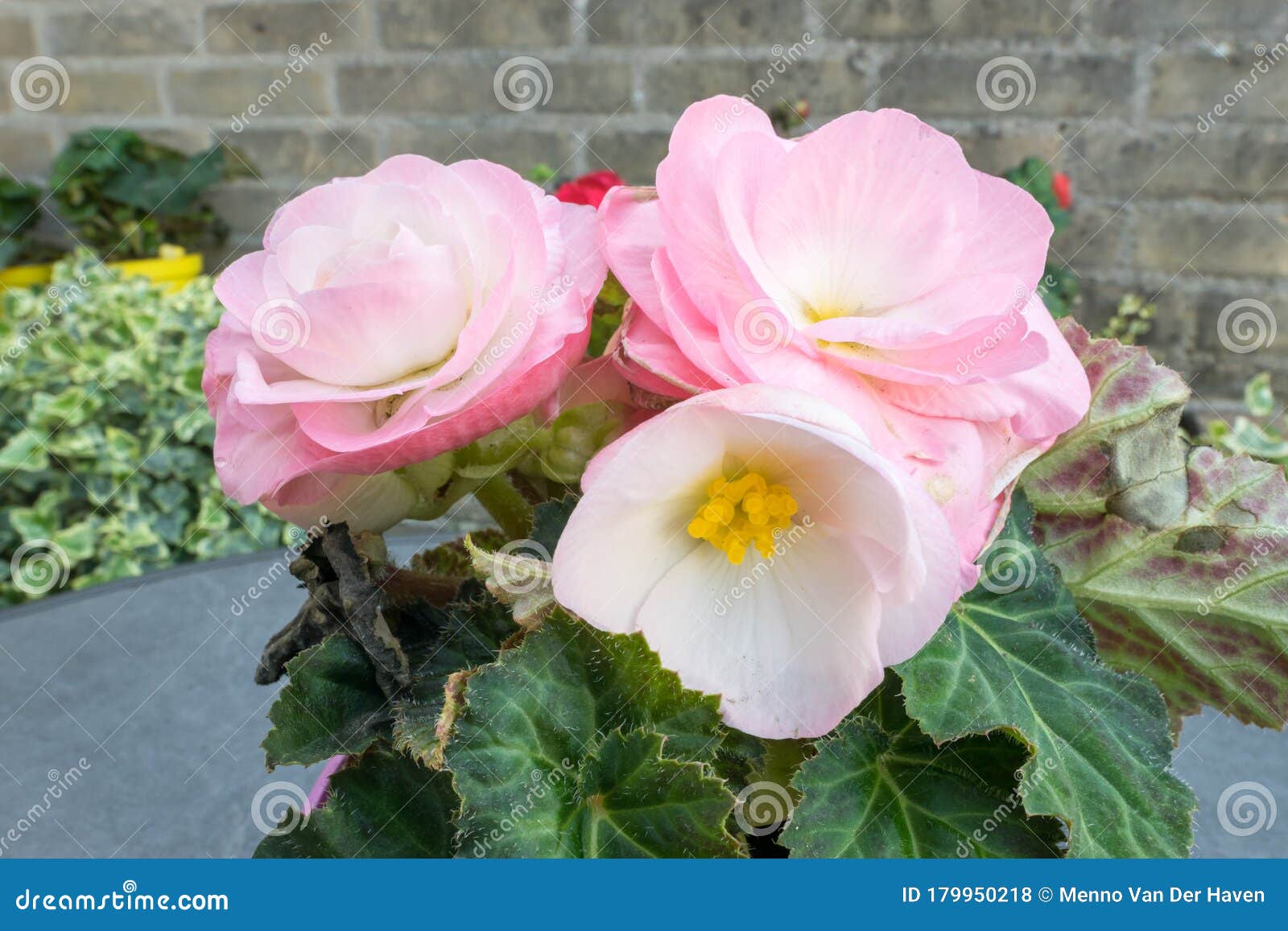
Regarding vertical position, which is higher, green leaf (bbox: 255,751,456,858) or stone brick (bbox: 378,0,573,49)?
green leaf (bbox: 255,751,456,858)

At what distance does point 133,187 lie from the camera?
2234 mm

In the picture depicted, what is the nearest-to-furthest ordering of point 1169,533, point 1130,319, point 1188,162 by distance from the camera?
point 1169,533 < point 1188,162 < point 1130,319

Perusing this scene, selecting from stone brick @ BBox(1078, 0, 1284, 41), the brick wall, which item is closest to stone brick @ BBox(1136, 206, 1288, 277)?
the brick wall

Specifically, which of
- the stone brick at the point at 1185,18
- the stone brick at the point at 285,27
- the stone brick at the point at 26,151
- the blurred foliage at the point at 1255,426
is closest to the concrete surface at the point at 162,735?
the blurred foliage at the point at 1255,426

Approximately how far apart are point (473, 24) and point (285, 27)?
39cm

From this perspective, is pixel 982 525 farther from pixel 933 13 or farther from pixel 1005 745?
pixel 933 13

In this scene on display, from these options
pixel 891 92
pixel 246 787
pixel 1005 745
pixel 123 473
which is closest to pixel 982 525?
pixel 1005 745

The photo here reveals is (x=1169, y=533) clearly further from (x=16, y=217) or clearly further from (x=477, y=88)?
(x=16, y=217)

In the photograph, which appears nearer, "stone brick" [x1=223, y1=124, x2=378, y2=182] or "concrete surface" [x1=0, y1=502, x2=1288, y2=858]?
"concrete surface" [x1=0, y1=502, x2=1288, y2=858]

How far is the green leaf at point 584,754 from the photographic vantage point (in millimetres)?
378

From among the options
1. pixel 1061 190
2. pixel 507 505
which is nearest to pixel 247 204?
pixel 1061 190

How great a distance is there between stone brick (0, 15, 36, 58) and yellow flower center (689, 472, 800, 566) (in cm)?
250

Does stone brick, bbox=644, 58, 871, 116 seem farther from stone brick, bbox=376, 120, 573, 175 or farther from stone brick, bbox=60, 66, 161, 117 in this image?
stone brick, bbox=60, 66, 161, 117

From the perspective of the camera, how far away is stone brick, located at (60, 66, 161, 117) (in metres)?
2.28
